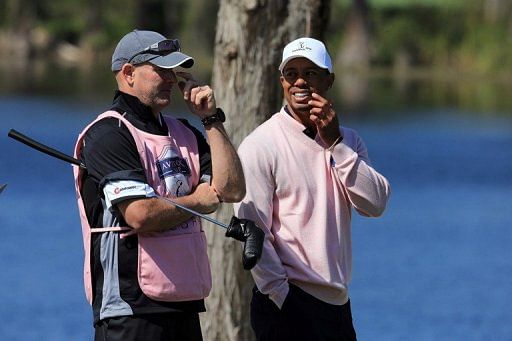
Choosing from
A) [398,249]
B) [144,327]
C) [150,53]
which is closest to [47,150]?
[150,53]

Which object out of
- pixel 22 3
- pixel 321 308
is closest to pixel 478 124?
pixel 321 308

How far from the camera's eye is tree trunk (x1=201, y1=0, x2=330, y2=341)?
7.77 m

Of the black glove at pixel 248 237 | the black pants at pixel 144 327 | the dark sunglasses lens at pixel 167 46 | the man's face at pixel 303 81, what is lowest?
the black pants at pixel 144 327

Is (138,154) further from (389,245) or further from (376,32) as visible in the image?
(376,32)

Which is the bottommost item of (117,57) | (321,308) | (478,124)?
(321,308)

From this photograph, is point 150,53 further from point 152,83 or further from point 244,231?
point 244,231

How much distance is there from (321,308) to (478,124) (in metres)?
26.6

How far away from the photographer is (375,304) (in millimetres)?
12594

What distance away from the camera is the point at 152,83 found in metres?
5.22

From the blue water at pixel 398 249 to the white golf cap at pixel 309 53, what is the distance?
5.98 metres

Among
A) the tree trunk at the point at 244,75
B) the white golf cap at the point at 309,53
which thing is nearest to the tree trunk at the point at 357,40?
the tree trunk at the point at 244,75

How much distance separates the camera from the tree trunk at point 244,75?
777 centimetres

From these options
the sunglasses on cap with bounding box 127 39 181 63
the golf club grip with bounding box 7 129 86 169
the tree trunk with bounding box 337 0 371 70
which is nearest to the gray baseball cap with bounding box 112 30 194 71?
the sunglasses on cap with bounding box 127 39 181 63

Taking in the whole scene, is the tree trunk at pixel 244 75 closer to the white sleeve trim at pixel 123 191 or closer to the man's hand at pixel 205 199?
the man's hand at pixel 205 199
